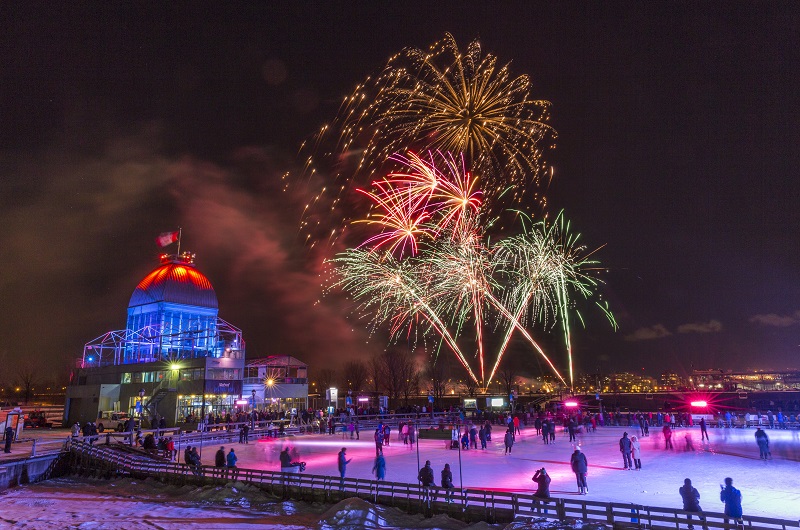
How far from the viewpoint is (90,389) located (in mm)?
57188

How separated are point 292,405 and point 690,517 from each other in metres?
54.9

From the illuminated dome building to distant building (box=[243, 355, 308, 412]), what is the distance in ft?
10.8

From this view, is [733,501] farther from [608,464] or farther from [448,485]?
[608,464]

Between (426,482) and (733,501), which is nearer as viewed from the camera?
(733,501)

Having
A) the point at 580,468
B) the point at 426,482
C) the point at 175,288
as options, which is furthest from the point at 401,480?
the point at 175,288

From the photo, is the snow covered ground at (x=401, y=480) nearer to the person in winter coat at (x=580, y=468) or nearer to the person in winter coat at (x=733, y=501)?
→ the person in winter coat at (x=580, y=468)

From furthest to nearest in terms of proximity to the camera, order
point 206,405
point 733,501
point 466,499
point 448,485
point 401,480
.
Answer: point 206,405 → point 401,480 → point 448,485 → point 466,499 → point 733,501

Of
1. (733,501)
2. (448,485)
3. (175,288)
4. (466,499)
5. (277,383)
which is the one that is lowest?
(466,499)

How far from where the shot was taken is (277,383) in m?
60.0

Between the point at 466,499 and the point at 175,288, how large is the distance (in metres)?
57.8

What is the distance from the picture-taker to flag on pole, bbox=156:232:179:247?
74.5m

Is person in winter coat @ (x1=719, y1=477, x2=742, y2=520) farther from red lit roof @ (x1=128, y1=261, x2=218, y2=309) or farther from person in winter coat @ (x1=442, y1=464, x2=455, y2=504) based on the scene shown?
red lit roof @ (x1=128, y1=261, x2=218, y2=309)

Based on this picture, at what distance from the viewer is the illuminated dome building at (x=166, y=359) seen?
168 feet

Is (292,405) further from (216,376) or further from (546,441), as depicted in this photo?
(546,441)
